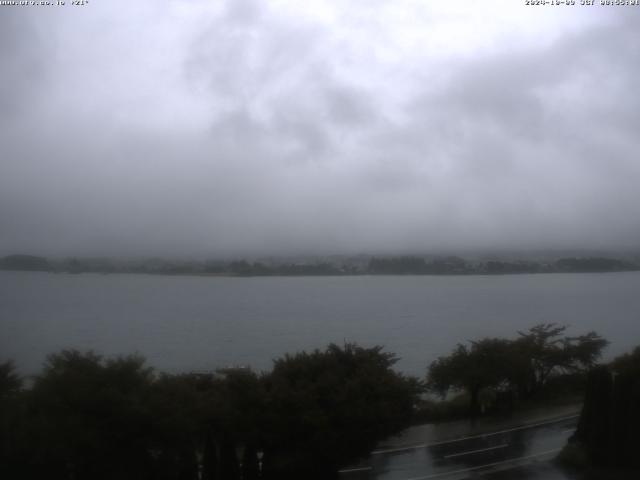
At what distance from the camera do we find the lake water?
35344 millimetres

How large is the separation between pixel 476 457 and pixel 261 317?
35182 mm

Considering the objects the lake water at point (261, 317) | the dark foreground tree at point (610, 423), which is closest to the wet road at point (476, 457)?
the dark foreground tree at point (610, 423)

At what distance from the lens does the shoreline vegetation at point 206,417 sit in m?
11.4

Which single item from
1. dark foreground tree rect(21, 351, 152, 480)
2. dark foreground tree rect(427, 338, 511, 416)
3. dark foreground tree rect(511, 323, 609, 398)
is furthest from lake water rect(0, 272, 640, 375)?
dark foreground tree rect(427, 338, 511, 416)

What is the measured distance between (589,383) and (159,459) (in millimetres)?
10117

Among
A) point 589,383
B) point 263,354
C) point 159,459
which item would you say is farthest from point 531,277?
point 159,459

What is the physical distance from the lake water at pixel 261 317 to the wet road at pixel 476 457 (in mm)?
8174

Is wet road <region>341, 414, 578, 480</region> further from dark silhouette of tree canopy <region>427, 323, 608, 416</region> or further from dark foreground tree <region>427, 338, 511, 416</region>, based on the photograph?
dark silhouette of tree canopy <region>427, 323, 608, 416</region>

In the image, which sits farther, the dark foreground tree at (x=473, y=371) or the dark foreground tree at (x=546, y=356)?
the dark foreground tree at (x=546, y=356)

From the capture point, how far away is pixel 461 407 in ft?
76.9

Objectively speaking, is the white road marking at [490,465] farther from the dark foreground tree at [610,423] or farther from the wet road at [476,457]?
the dark foreground tree at [610,423]

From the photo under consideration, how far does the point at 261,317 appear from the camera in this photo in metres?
50.9

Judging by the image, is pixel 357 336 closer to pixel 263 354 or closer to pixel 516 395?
pixel 263 354

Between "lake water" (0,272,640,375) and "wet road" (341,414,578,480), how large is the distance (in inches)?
322
